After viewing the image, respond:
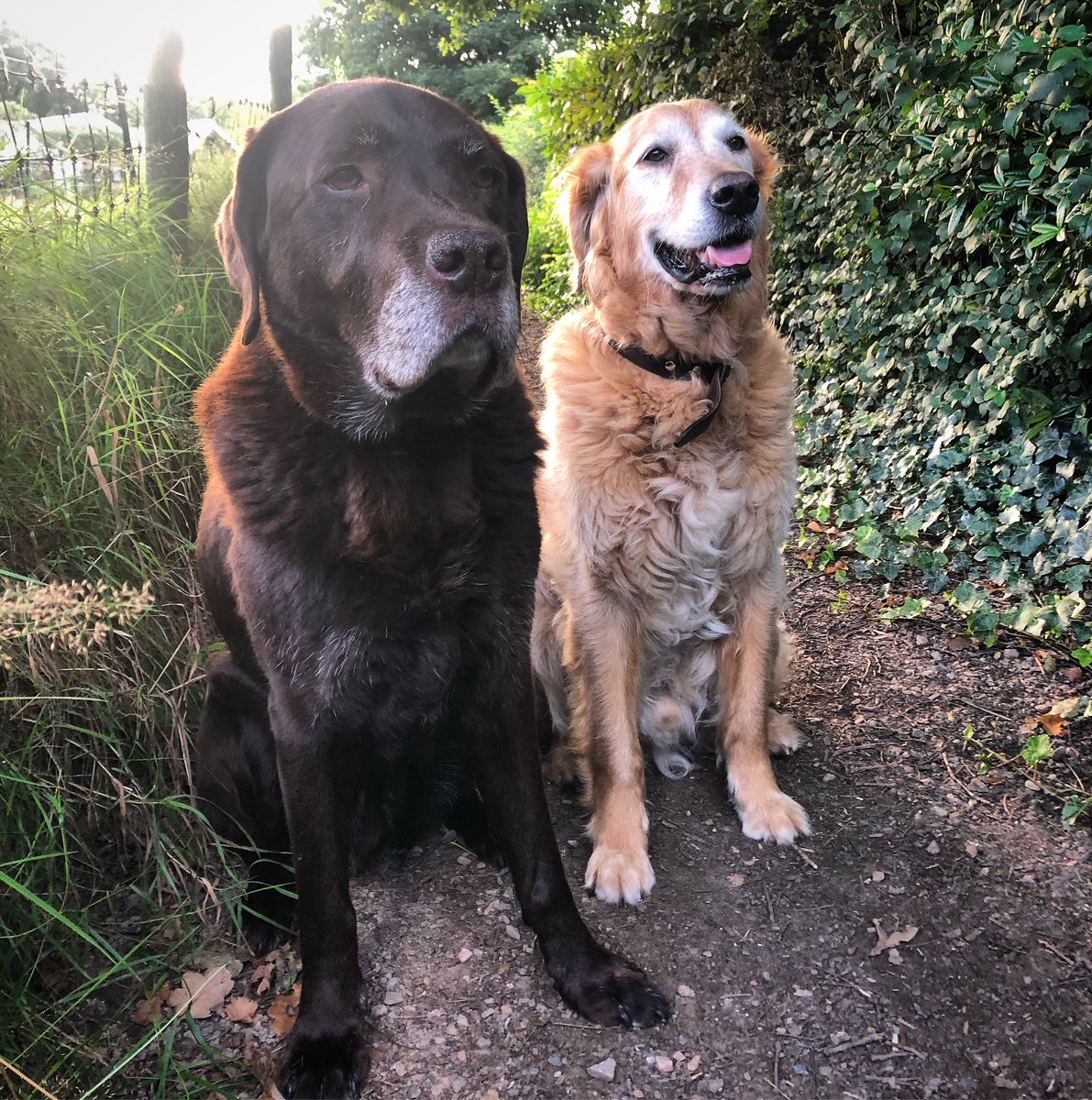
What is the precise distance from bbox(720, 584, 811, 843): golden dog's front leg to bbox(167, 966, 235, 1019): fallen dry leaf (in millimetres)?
1451

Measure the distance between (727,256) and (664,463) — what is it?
62 centimetres

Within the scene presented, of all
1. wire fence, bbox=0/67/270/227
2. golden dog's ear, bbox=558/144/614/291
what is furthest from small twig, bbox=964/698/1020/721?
wire fence, bbox=0/67/270/227

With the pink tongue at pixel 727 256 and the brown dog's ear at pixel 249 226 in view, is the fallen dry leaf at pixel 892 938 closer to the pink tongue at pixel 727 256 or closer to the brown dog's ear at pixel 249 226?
the pink tongue at pixel 727 256

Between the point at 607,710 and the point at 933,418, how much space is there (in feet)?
7.43

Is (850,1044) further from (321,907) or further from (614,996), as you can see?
(321,907)

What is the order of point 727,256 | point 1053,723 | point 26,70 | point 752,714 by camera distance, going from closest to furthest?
point 727,256, point 752,714, point 1053,723, point 26,70

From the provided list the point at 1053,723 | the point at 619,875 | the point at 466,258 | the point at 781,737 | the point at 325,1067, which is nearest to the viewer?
the point at 466,258

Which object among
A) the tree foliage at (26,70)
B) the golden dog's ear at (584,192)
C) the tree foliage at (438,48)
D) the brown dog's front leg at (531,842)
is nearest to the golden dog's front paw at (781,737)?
the brown dog's front leg at (531,842)

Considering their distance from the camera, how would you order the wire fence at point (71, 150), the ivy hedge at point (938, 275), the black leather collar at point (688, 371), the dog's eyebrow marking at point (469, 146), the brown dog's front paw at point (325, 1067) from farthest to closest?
the wire fence at point (71, 150)
the ivy hedge at point (938, 275)
the black leather collar at point (688, 371)
the dog's eyebrow marking at point (469, 146)
the brown dog's front paw at point (325, 1067)

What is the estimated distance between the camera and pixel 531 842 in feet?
6.61

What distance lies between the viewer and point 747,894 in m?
2.29

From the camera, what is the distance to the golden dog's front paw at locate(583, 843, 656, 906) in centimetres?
229

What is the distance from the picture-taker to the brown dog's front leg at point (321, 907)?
1771 mm

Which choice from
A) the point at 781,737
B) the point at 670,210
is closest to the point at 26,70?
the point at 670,210
